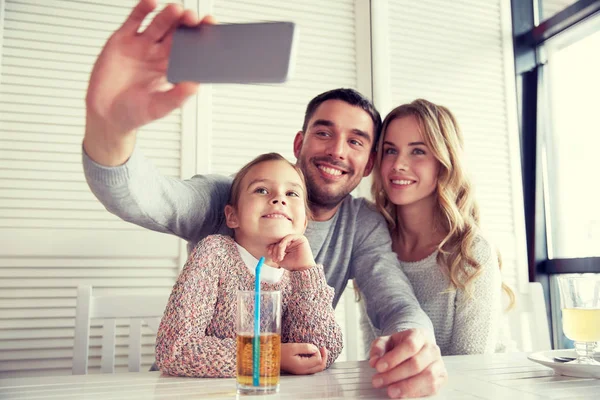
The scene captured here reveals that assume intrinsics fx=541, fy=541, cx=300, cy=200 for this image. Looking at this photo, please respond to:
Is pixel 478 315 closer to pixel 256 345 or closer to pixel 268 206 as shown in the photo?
pixel 268 206

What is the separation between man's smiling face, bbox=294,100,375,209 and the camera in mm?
1567

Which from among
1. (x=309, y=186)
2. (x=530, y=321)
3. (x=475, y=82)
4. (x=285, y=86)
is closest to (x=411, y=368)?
(x=309, y=186)

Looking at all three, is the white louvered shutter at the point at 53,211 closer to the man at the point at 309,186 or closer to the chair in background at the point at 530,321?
the man at the point at 309,186

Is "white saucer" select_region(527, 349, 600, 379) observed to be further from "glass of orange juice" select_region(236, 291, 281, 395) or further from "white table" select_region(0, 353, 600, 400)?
"glass of orange juice" select_region(236, 291, 281, 395)

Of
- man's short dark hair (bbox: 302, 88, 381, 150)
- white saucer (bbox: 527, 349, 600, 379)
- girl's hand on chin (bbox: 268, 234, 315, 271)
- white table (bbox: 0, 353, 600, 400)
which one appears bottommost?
white table (bbox: 0, 353, 600, 400)

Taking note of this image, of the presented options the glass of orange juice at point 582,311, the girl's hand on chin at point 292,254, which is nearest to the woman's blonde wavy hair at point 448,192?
the glass of orange juice at point 582,311

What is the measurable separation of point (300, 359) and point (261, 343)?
0.19 m

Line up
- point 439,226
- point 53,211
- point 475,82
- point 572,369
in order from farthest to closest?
1. point 475,82
2. point 53,211
3. point 439,226
4. point 572,369

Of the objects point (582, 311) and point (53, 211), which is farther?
point (53, 211)

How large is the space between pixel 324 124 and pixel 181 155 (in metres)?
0.83

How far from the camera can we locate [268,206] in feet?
3.92

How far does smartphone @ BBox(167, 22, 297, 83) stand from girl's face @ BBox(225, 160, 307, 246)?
24.9 inches

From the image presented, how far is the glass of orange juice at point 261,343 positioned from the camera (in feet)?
2.53

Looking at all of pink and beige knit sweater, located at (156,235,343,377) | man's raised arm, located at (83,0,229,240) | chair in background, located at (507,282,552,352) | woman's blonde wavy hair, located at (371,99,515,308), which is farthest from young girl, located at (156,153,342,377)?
chair in background, located at (507,282,552,352)
